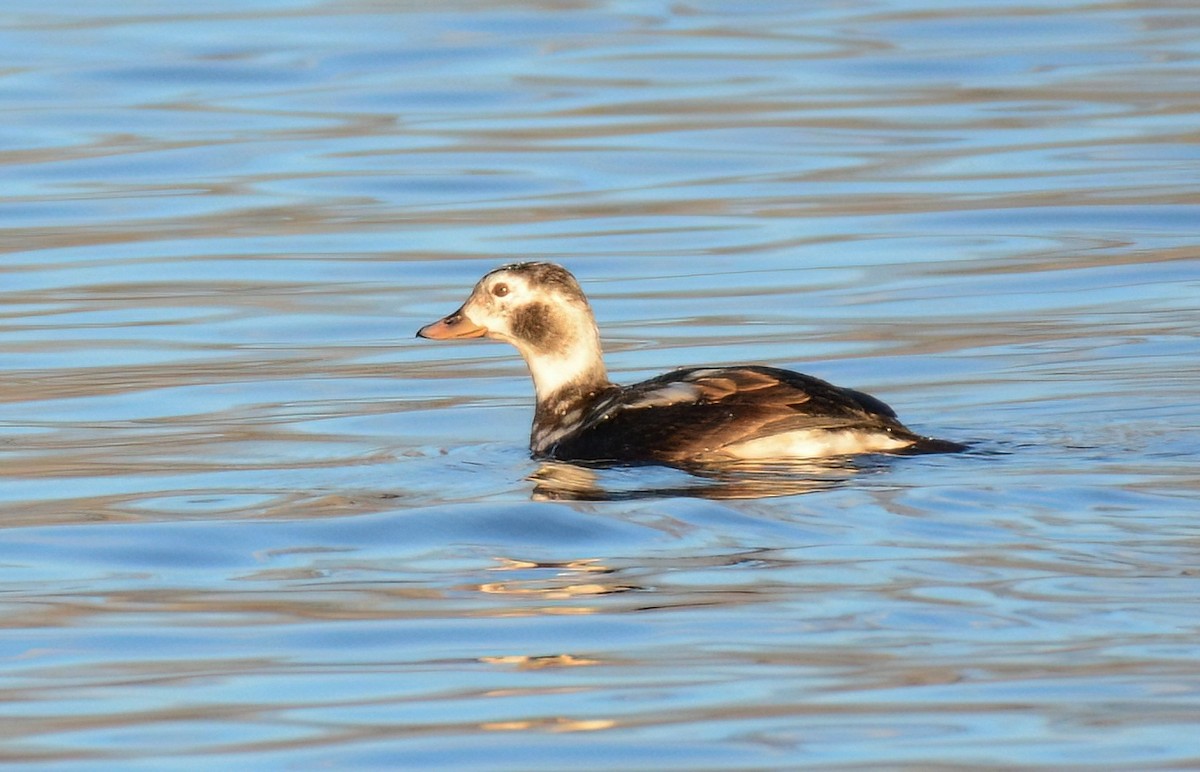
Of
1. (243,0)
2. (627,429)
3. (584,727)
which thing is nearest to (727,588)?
(584,727)

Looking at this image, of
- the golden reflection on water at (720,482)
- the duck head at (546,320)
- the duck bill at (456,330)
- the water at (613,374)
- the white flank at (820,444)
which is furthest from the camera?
the duck bill at (456,330)

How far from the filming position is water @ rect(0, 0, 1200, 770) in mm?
6289

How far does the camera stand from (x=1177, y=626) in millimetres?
6445

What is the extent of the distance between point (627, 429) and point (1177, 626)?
128 inches

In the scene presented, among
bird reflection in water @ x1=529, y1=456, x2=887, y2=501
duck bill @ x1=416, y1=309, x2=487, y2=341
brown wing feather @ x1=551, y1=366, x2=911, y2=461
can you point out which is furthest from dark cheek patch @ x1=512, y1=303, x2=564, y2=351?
bird reflection in water @ x1=529, y1=456, x2=887, y2=501

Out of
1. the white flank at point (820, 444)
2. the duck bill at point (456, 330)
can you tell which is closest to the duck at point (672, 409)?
the white flank at point (820, 444)

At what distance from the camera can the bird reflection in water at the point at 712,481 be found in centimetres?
866

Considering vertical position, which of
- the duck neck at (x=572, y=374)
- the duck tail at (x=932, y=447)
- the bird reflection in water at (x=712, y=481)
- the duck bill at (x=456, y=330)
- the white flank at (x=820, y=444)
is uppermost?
the duck bill at (x=456, y=330)

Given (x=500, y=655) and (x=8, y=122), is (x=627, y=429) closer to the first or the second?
(x=500, y=655)

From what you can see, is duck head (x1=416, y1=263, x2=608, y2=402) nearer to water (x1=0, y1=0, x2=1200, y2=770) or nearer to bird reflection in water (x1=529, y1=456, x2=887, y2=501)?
water (x1=0, y1=0, x2=1200, y2=770)

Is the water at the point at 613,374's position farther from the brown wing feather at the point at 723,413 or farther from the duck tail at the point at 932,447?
the brown wing feather at the point at 723,413

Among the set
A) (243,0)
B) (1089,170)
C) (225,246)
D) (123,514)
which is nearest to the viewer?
(123,514)

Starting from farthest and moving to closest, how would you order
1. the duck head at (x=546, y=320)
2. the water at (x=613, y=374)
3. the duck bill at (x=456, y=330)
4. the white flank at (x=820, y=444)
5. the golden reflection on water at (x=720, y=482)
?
the duck bill at (x=456, y=330)
the duck head at (x=546, y=320)
the white flank at (x=820, y=444)
the golden reflection on water at (x=720, y=482)
the water at (x=613, y=374)

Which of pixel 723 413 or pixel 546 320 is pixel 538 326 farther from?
pixel 723 413
